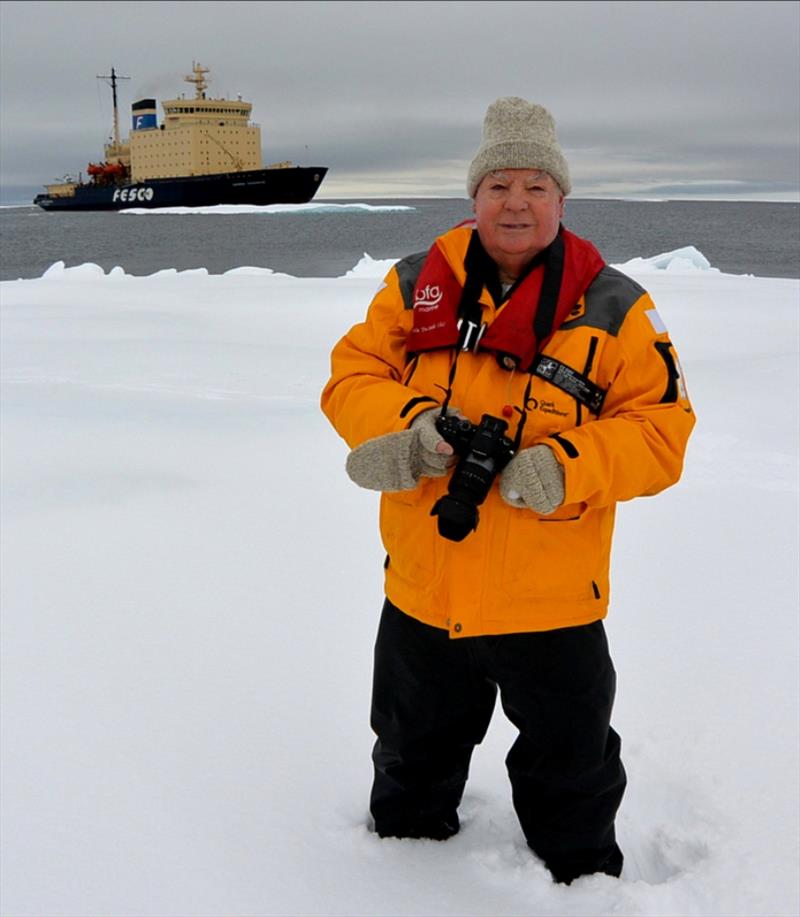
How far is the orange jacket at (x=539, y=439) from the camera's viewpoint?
1.48m

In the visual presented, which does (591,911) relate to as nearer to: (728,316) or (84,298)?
(728,316)

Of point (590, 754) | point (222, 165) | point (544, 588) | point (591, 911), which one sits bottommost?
point (591, 911)

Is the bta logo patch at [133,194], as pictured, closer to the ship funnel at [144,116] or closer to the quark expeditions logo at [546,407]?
the ship funnel at [144,116]

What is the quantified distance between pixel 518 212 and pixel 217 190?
62.2m

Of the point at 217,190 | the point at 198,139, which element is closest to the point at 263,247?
the point at 217,190

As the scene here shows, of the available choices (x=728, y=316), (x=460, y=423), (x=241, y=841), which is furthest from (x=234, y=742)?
(x=728, y=316)

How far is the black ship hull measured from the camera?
2329 inches

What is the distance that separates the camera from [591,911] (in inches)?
66.1

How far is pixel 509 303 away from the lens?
1.56 m

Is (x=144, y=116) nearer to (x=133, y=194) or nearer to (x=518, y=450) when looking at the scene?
(x=133, y=194)

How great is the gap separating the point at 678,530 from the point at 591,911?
1.93 m

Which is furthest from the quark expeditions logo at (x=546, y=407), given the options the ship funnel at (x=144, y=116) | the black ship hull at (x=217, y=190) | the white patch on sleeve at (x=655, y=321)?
the ship funnel at (x=144, y=116)

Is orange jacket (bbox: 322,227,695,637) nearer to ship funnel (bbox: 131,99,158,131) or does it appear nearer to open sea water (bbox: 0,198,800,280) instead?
open sea water (bbox: 0,198,800,280)

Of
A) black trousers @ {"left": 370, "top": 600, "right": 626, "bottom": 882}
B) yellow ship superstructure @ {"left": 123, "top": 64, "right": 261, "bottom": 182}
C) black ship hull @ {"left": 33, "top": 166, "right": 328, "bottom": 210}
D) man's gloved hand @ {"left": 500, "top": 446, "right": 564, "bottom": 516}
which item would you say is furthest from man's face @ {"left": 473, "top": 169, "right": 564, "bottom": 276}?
yellow ship superstructure @ {"left": 123, "top": 64, "right": 261, "bottom": 182}
